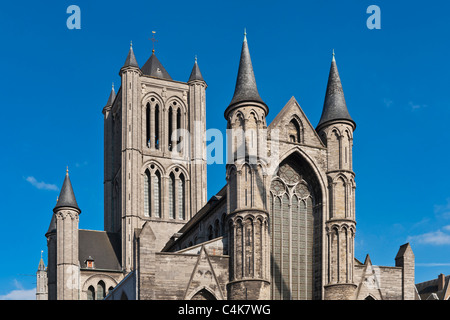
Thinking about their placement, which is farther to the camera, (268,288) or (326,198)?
(326,198)

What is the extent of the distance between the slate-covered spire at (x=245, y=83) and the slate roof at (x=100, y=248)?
26.1m

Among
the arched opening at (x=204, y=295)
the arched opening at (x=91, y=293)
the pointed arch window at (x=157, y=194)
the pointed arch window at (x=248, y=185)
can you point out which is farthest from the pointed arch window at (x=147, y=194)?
the arched opening at (x=204, y=295)

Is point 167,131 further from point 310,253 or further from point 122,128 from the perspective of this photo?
point 310,253

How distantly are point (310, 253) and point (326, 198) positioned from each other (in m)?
2.88

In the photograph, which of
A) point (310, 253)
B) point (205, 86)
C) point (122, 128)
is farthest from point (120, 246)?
point (310, 253)

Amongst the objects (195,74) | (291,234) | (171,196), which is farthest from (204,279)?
(195,74)

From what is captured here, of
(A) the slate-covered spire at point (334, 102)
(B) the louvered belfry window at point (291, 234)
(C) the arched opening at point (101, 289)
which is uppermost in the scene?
(A) the slate-covered spire at point (334, 102)

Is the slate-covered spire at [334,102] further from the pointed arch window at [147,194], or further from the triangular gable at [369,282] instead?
the pointed arch window at [147,194]

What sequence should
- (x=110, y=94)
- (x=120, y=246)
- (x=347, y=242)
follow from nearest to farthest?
(x=347, y=242) < (x=120, y=246) < (x=110, y=94)

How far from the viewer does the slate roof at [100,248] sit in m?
59.1

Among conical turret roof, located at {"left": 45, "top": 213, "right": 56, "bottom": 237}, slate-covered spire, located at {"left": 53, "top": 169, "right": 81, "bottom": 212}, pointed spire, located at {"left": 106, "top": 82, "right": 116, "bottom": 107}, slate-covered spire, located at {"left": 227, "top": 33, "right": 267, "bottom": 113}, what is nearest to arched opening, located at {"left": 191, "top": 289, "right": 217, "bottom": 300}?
slate-covered spire, located at {"left": 227, "top": 33, "right": 267, "bottom": 113}

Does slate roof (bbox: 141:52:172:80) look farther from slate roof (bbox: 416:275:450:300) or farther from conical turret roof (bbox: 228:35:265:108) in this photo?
conical turret roof (bbox: 228:35:265:108)

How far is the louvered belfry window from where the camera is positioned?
36.0 meters

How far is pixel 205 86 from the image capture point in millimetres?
69812
